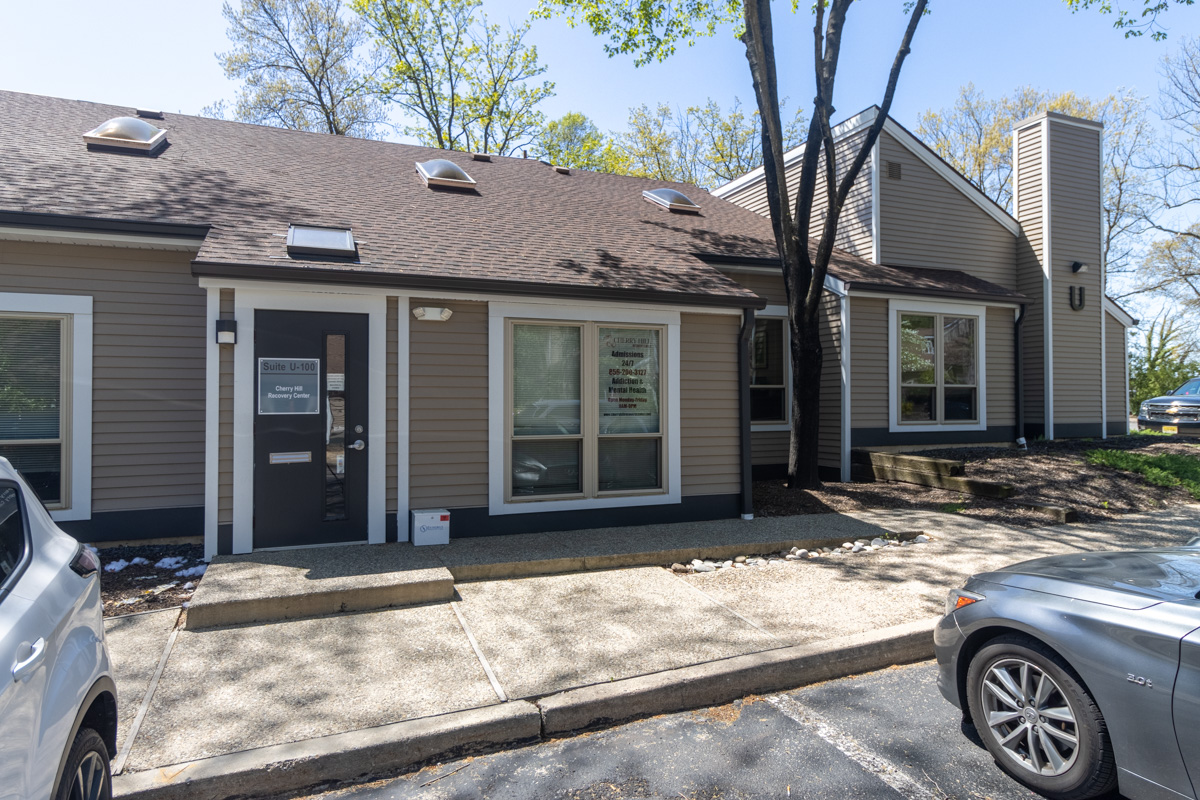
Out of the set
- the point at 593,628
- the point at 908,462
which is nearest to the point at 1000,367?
the point at 908,462

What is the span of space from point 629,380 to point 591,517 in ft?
→ 5.29

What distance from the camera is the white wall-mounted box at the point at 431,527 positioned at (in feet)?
21.9

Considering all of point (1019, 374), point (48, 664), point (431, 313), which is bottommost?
point (48, 664)

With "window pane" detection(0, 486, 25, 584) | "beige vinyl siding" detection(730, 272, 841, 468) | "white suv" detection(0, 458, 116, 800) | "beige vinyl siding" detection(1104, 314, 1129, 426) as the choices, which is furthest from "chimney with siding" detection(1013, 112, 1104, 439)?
"window pane" detection(0, 486, 25, 584)

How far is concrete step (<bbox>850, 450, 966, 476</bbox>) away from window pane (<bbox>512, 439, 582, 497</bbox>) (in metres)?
5.78

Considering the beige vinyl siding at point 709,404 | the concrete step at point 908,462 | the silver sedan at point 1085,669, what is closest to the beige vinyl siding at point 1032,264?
the concrete step at point 908,462

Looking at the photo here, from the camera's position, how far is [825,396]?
473 inches

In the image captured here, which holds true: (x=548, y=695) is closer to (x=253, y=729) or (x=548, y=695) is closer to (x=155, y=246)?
(x=253, y=729)

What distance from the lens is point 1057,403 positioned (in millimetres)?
13953

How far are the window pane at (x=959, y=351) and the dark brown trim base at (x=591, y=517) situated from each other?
6.40 m

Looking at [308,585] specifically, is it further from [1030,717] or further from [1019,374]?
[1019,374]

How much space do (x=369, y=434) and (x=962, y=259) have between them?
12.4 m

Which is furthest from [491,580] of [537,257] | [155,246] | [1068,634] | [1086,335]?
[1086,335]

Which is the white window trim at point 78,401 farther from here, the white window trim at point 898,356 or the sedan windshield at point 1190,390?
the sedan windshield at point 1190,390
